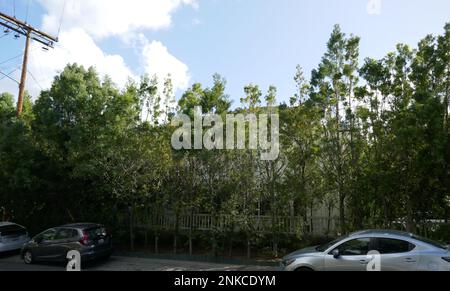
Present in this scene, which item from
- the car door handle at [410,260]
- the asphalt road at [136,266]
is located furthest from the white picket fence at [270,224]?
the car door handle at [410,260]

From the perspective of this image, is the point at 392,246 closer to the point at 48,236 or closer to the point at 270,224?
the point at 270,224

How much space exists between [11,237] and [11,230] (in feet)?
1.12

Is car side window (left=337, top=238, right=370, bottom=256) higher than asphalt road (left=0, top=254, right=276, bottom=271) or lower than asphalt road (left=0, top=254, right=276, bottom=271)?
higher

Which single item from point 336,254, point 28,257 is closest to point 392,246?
point 336,254

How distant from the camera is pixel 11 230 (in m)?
15.5

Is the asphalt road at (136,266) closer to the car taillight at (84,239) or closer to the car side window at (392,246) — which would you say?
the car taillight at (84,239)

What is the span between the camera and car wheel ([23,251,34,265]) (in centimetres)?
1329

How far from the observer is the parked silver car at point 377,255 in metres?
7.60

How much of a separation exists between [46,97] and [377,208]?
594 inches

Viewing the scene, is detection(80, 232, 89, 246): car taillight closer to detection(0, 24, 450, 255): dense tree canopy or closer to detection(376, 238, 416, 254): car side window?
detection(0, 24, 450, 255): dense tree canopy

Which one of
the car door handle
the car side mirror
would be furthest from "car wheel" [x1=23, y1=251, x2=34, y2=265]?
the car door handle

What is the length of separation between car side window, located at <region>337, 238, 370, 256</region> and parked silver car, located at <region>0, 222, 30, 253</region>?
529 inches

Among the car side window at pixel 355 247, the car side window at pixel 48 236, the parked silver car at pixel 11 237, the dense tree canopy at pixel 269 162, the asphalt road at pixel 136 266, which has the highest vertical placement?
the dense tree canopy at pixel 269 162
